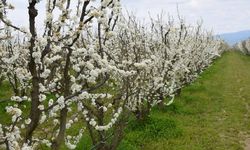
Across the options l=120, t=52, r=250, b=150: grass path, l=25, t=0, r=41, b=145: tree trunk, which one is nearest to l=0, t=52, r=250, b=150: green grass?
l=120, t=52, r=250, b=150: grass path

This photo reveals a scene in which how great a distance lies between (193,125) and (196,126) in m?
0.15

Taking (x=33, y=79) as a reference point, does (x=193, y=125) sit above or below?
below

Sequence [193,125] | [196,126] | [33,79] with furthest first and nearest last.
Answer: [193,125] → [196,126] → [33,79]

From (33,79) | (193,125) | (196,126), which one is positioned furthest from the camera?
(193,125)

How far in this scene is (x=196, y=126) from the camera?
14312 millimetres

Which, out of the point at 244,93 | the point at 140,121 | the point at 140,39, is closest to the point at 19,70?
the point at 140,121

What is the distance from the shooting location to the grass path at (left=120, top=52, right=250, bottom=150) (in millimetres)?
11719

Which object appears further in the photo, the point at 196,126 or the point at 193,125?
the point at 193,125

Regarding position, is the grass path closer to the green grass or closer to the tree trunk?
the green grass

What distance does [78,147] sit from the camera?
34.1 feet

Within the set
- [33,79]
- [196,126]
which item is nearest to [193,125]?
[196,126]

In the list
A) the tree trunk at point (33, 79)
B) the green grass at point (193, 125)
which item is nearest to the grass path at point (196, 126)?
the green grass at point (193, 125)

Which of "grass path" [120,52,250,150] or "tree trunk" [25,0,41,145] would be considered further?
"grass path" [120,52,250,150]

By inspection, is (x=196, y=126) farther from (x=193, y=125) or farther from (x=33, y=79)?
(x=33, y=79)
